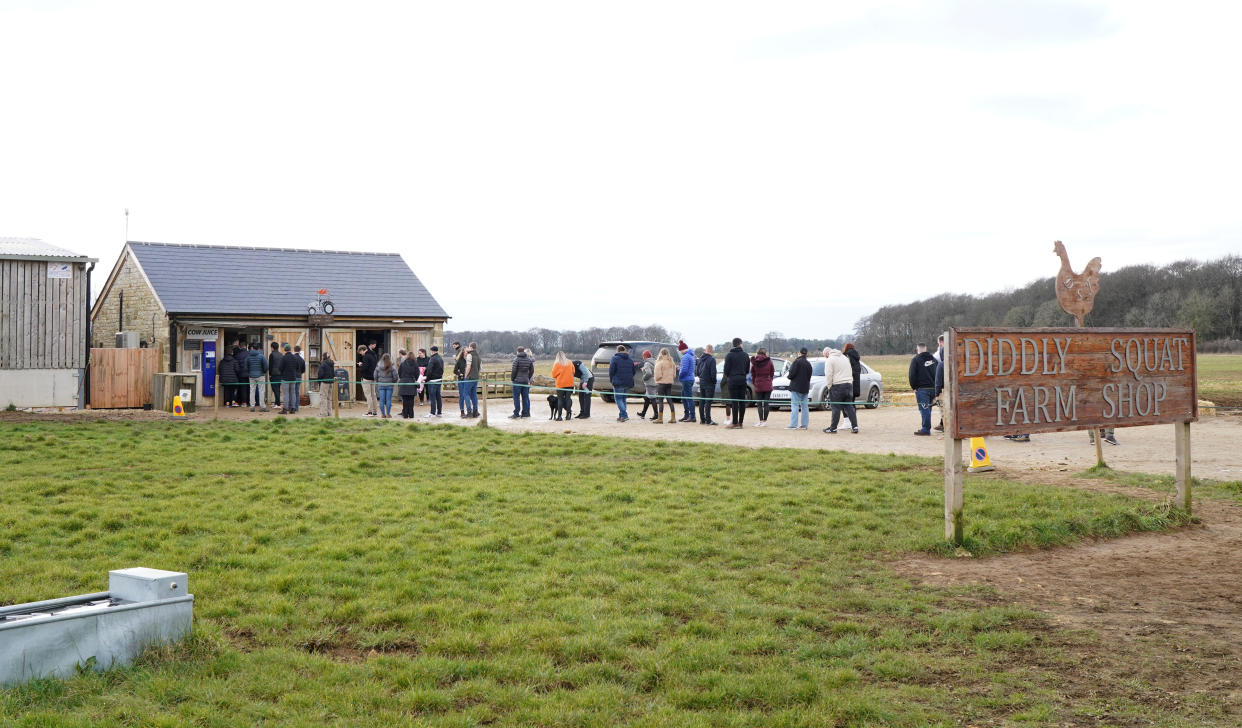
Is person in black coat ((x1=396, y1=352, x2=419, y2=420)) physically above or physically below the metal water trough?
above

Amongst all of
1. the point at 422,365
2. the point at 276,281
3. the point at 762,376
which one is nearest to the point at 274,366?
the point at 422,365

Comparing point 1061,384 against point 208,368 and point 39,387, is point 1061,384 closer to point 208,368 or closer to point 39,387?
point 39,387

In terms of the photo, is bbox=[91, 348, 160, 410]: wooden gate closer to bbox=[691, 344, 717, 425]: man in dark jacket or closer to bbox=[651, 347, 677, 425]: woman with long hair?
bbox=[651, 347, 677, 425]: woman with long hair

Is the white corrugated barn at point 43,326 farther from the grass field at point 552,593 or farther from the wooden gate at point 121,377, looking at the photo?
the grass field at point 552,593

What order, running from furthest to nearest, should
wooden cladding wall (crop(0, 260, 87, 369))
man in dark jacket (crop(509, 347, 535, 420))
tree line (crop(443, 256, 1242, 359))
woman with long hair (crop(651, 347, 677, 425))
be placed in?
tree line (crop(443, 256, 1242, 359))
wooden cladding wall (crop(0, 260, 87, 369))
man in dark jacket (crop(509, 347, 535, 420))
woman with long hair (crop(651, 347, 677, 425))

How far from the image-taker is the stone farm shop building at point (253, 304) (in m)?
26.5

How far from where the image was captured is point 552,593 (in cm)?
648

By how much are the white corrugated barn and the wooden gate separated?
1.72ft

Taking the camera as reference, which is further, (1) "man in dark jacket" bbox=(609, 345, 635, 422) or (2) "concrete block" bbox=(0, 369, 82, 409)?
(2) "concrete block" bbox=(0, 369, 82, 409)

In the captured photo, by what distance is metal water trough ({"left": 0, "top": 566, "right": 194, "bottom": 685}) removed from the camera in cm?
447

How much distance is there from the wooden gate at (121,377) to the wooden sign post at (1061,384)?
21926 millimetres

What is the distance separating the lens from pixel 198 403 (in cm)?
2573

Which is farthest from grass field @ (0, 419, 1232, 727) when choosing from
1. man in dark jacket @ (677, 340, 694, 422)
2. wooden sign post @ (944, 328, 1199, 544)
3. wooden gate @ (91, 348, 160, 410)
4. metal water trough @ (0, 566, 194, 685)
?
wooden gate @ (91, 348, 160, 410)

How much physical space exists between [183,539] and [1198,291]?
305ft
